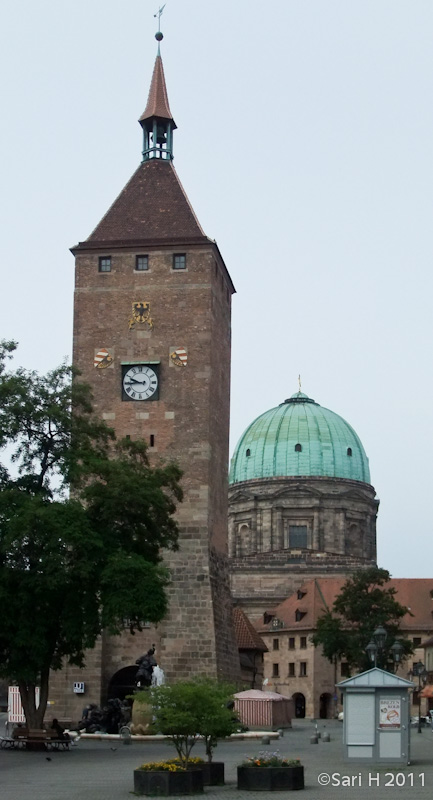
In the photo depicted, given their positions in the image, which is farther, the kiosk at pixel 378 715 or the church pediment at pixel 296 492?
the church pediment at pixel 296 492

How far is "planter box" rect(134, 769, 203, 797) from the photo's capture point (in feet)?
82.7

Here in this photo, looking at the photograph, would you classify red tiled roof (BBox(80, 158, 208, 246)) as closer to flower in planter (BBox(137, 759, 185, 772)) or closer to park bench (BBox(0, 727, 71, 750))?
park bench (BBox(0, 727, 71, 750))

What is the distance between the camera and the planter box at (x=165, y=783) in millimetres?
25203

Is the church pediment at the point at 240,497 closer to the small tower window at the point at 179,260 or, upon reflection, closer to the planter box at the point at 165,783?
the small tower window at the point at 179,260

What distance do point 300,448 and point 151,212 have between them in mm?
49408

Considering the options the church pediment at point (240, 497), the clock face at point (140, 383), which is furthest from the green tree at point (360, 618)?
the church pediment at point (240, 497)

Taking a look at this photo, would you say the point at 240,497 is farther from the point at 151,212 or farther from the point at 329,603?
the point at 151,212

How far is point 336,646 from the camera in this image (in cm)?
7400

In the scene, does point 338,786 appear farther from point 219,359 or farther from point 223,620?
point 219,359

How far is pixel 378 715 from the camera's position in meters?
30.1

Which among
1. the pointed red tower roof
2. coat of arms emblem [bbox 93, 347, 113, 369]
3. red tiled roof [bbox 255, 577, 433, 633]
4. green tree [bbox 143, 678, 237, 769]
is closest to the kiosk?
green tree [bbox 143, 678, 237, 769]

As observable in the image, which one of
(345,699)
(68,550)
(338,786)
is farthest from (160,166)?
(338,786)

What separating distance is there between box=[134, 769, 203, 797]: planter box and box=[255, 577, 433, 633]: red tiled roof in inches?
2621

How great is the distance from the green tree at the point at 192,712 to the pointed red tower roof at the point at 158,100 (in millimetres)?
39093
